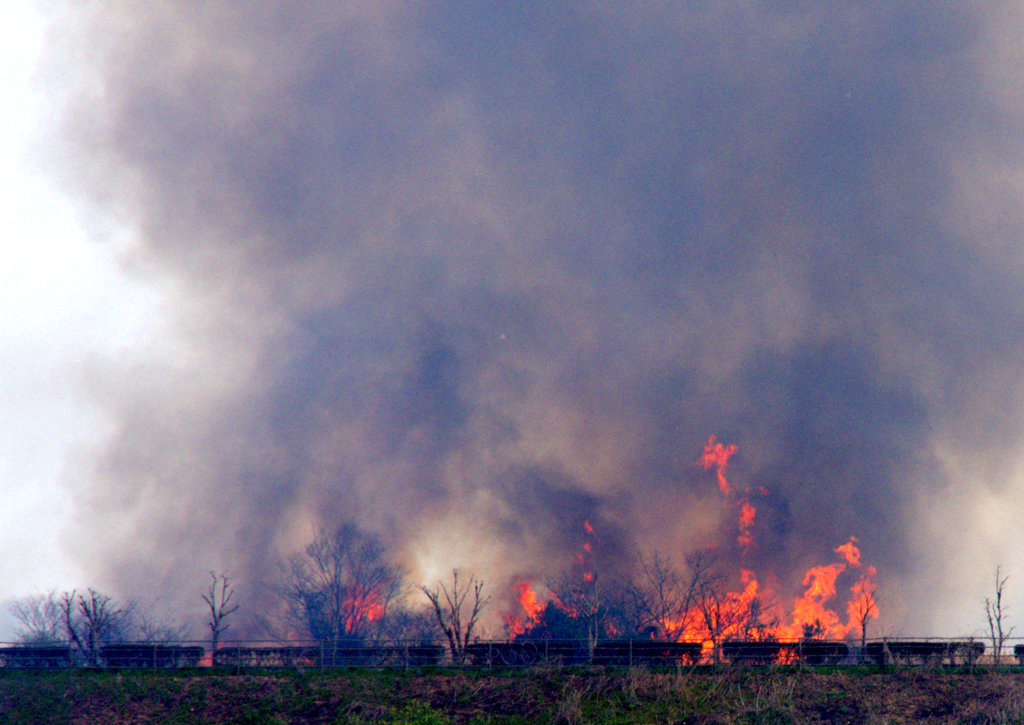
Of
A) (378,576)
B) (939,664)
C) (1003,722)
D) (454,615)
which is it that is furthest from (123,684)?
(378,576)

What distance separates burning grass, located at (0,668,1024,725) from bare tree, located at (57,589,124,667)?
27.5 ft

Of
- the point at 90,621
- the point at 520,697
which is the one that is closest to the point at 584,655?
the point at 520,697

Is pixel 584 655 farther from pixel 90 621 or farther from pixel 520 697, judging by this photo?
pixel 90 621

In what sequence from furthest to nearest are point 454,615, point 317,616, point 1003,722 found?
point 317,616, point 454,615, point 1003,722

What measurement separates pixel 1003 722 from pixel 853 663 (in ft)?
45.5

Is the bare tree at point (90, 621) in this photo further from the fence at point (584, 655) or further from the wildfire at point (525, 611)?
the wildfire at point (525, 611)

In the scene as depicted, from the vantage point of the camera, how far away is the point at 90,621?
5303cm

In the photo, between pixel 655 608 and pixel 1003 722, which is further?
pixel 655 608

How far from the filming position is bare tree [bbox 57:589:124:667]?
4759 cm

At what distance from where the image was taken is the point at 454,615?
169ft

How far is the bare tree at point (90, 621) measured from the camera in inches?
1874

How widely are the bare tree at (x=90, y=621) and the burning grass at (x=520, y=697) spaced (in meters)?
8.38

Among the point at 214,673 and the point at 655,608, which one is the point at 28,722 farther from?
the point at 655,608

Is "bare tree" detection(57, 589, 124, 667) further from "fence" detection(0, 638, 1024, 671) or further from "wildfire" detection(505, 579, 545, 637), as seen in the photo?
"wildfire" detection(505, 579, 545, 637)
